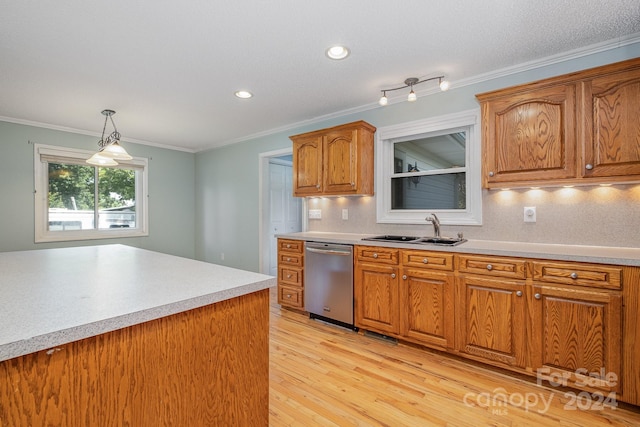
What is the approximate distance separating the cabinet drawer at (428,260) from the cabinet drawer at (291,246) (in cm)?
120

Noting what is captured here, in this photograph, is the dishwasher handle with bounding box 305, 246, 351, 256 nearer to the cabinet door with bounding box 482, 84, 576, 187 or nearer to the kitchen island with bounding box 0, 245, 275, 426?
the cabinet door with bounding box 482, 84, 576, 187

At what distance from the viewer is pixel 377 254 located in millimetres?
2637

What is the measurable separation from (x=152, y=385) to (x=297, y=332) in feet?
6.64

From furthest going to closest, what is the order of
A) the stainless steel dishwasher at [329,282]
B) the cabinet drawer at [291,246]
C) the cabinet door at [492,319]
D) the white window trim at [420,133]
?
the cabinet drawer at [291,246]
the stainless steel dishwasher at [329,282]
the white window trim at [420,133]
the cabinet door at [492,319]

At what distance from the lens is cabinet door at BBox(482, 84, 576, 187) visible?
205 centimetres

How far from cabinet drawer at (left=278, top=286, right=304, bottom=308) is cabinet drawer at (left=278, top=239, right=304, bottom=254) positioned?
1.43 feet

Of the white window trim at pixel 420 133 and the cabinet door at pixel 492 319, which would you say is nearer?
the cabinet door at pixel 492 319

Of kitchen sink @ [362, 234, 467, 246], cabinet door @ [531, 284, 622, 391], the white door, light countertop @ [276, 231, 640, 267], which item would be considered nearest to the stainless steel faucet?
kitchen sink @ [362, 234, 467, 246]

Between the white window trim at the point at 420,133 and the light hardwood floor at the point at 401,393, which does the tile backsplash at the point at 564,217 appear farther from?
the light hardwood floor at the point at 401,393

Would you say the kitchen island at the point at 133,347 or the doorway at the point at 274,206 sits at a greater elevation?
the doorway at the point at 274,206

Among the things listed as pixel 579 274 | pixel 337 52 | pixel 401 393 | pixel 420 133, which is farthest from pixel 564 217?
pixel 337 52

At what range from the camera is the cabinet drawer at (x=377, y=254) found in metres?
2.54

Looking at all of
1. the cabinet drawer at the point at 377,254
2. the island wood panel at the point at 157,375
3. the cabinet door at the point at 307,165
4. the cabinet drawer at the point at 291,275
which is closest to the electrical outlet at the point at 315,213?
the cabinet door at the point at 307,165

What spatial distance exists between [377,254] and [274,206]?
9.18 feet
